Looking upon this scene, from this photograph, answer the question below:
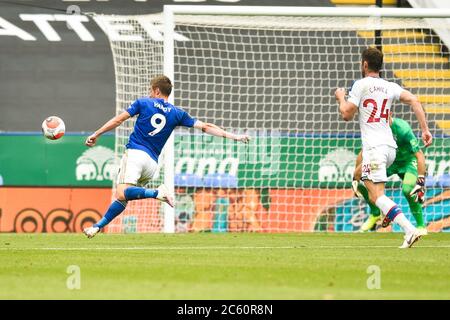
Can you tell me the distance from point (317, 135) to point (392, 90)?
800cm

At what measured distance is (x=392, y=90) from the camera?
39.2ft

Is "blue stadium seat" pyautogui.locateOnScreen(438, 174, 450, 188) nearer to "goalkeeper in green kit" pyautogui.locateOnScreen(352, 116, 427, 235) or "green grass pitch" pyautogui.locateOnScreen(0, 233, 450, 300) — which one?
"goalkeeper in green kit" pyautogui.locateOnScreen(352, 116, 427, 235)

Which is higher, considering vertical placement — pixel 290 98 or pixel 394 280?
pixel 290 98

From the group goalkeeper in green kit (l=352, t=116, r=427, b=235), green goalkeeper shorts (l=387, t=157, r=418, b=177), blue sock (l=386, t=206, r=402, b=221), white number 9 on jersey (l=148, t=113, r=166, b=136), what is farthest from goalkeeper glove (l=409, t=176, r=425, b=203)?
white number 9 on jersey (l=148, t=113, r=166, b=136)

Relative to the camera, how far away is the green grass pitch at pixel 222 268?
7.78 meters

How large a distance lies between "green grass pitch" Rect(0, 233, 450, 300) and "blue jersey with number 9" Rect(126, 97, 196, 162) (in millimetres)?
1186

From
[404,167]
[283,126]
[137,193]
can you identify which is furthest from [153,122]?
[283,126]

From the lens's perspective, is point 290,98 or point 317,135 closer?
point 317,135

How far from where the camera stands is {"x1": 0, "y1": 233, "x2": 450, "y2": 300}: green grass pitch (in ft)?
25.5
